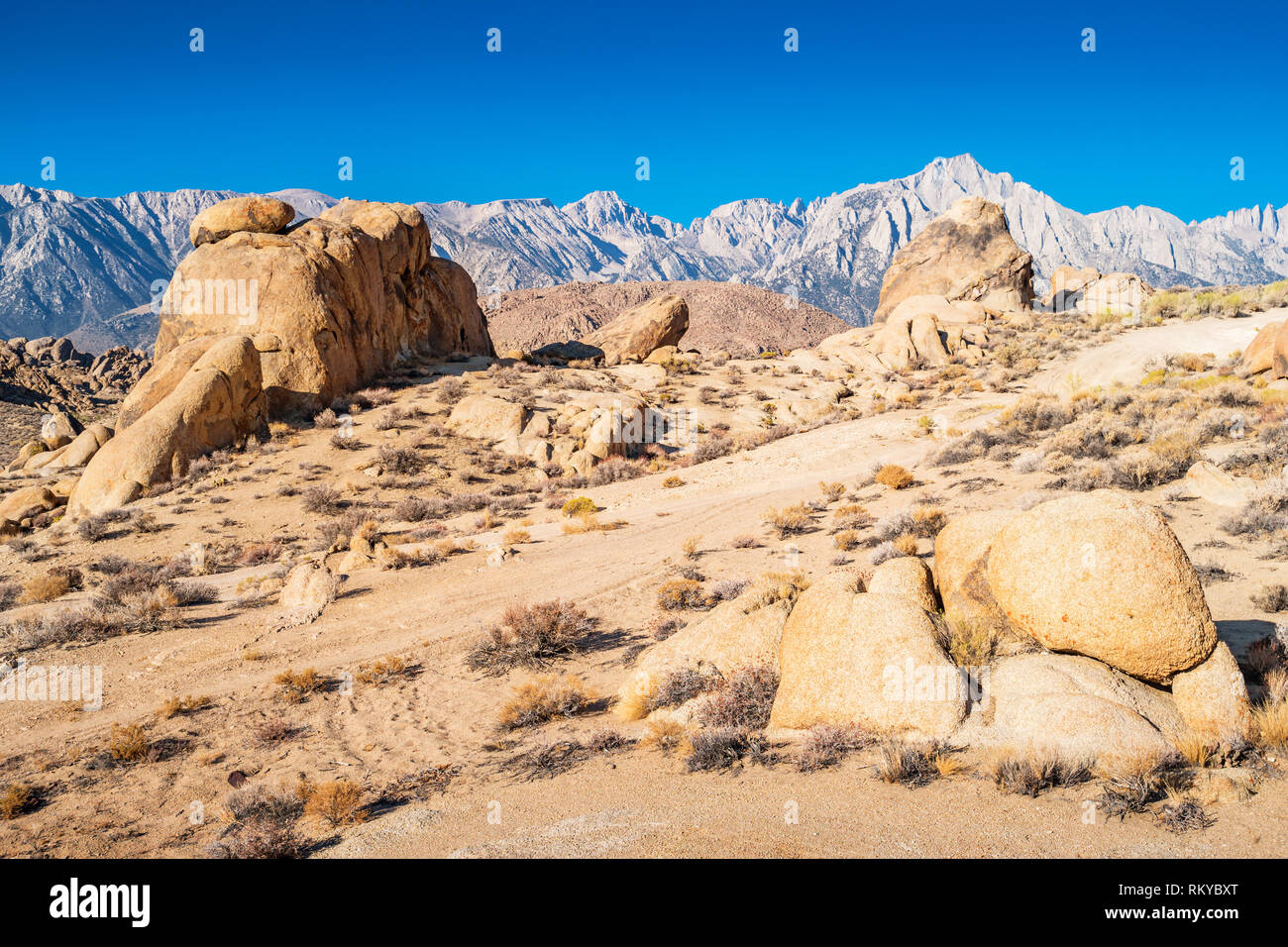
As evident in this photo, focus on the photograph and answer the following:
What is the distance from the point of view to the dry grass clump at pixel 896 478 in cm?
1490

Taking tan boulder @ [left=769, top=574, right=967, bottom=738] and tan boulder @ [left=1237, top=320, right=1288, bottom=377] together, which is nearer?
tan boulder @ [left=769, top=574, right=967, bottom=738]

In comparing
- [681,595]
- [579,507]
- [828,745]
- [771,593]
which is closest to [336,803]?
[828,745]

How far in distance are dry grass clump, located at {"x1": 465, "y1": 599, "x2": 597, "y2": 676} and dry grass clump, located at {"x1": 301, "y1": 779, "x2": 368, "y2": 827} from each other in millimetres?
2873

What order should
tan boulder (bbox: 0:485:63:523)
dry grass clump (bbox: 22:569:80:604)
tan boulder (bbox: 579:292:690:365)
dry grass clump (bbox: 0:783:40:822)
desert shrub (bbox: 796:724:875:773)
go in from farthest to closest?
tan boulder (bbox: 579:292:690:365) < tan boulder (bbox: 0:485:63:523) < dry grass clump (bbox: 22:569:80:604) < dry grass clump (bbox: 0:783:40:822) < desert shrub (bbox: 796:724:875:773)

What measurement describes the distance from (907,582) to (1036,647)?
121cm

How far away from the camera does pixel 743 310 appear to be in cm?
10275

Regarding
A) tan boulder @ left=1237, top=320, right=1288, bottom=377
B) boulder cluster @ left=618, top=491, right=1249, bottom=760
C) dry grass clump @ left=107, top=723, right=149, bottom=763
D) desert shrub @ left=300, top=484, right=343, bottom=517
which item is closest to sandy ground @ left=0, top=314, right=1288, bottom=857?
dry grass clump @ left=107, top=723, right=149, bottom=763

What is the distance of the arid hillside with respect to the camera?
3716 inches

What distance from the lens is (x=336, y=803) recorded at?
543cm

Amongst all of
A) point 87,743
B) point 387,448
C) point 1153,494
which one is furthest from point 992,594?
point 387,448

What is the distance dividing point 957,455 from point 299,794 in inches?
595

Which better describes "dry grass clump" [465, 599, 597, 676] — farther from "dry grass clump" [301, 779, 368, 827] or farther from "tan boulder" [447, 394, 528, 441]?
"tan boulder" [447, 394, 528, 441]

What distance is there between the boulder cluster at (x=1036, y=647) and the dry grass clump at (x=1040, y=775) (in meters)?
0.11
